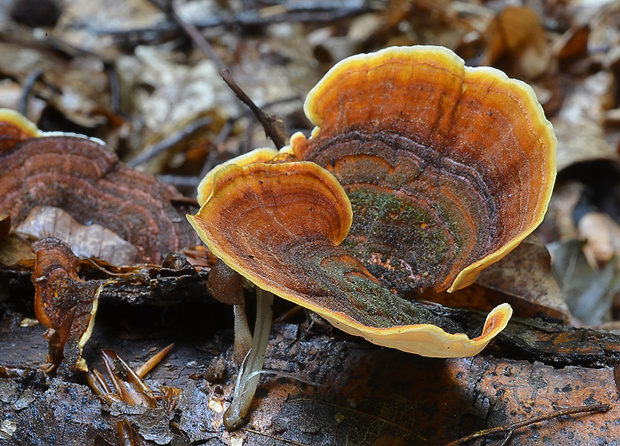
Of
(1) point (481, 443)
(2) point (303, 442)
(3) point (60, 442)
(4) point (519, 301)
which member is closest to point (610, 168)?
(4) point (519, 301)

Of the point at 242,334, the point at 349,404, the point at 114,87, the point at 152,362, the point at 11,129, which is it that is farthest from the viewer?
the point at 114,87

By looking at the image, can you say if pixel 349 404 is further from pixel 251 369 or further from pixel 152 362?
pixel 152 362

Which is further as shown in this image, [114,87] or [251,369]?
[114,87]

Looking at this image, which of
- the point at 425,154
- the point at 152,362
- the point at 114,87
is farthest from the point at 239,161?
the point at 114,87

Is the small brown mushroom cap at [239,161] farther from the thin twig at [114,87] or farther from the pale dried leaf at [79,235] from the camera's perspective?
the thin twig at [114,87]

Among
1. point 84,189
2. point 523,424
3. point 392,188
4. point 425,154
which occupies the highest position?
point 425,154

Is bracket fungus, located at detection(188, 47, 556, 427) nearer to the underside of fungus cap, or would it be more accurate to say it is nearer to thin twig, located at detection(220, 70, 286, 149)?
thin twig, located at detection(220, 70, 286, 149)
